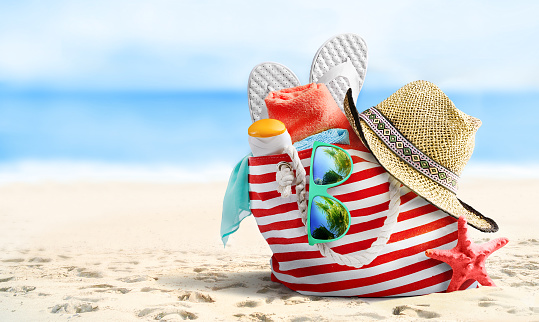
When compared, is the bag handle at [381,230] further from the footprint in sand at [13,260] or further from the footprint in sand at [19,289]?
the footprint in sand at [13,260]

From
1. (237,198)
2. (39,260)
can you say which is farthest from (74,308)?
(39,260)

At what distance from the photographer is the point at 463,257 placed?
236 cm

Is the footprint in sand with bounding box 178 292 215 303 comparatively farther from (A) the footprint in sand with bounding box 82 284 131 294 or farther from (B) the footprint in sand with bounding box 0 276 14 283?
(B) the footprint in sand with bounding box 0 276 14 283

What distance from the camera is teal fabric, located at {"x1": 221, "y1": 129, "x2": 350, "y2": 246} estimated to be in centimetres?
244

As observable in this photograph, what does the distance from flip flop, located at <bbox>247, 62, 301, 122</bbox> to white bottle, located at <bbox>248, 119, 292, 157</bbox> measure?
683 mm

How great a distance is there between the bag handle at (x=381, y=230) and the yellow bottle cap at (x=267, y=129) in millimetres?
91

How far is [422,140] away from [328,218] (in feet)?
1.92

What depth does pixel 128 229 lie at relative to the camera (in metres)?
6.39

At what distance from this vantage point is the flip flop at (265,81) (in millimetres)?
3061

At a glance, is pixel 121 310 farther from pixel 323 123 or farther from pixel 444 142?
pixel 444 142

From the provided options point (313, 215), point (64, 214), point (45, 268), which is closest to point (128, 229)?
point (64, 214)

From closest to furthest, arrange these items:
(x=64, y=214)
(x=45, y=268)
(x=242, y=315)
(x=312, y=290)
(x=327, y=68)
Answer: (x=242, y=315), (x=312, y=290), (x=327, y=68), (x=45, y=268), (x=64, y=214)

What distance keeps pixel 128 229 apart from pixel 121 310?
4.32 metres

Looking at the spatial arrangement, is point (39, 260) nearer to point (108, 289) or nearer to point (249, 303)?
point (108, 289)
